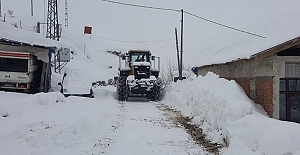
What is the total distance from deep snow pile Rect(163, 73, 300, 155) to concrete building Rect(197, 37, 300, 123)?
17.2 inches

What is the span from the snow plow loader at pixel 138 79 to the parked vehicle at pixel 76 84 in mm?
2154

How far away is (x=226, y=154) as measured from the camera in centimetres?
672

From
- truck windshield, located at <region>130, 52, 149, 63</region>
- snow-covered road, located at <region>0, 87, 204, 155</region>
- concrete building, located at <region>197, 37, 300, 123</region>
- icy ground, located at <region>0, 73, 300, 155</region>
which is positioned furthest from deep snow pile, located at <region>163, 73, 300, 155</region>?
truck windshield, located at <region>130, 52, 149, 63</region>

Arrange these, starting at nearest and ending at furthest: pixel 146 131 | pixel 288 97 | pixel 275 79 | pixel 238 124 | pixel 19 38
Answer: pixel 238 124, pixel 275 79, pixel 146 131, pixel 288 97, pixel 19 38

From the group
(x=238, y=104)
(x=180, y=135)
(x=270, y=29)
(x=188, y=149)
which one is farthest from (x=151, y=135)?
(x=270, y=29)

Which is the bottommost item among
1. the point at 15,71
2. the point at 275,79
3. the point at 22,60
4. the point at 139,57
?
the point at 275,79

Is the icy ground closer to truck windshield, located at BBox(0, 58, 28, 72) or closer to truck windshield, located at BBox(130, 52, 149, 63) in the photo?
truck windshield, located at BBox(0, 58, 28, 72)

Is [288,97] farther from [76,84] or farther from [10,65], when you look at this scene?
[76,84]

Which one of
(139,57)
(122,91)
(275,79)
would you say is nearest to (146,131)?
(275,79)

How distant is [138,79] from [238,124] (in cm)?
1355

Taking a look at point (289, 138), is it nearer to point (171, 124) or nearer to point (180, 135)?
point (180, 135)

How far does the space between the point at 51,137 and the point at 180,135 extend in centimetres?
374

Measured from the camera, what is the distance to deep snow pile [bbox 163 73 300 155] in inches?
210

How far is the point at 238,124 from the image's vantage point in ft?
23.5
